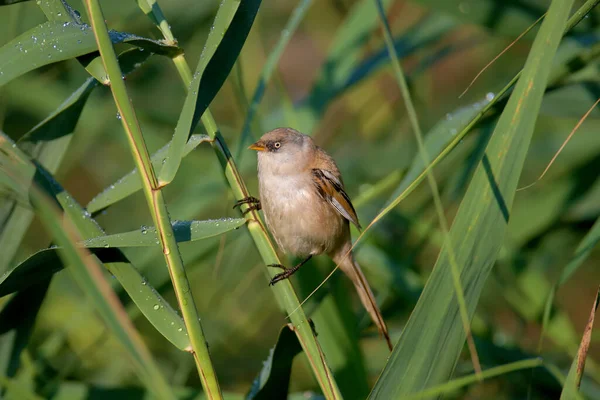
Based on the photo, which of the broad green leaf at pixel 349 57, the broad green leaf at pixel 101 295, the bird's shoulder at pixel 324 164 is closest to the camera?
the broad green leaf at pixel 101 295

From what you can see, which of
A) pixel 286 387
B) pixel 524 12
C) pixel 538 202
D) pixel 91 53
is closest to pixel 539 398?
pixel 538 202

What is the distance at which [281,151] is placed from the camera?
2.58 meters

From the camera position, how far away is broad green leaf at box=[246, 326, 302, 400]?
179cm

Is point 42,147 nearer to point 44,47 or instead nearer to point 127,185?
point 127,185

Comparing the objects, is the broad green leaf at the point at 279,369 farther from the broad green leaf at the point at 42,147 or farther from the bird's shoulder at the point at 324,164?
the bird's shoulder at the point at 324,164

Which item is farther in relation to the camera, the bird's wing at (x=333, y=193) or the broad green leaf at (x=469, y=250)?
the bird's wing at (x=333, y=193)

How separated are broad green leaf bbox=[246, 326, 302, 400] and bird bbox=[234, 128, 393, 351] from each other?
66 cm

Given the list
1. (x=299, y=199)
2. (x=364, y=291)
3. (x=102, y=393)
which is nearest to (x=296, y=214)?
(x=299, y=199)

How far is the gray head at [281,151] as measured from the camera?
2.57 metres

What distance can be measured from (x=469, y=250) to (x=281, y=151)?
1.32 m

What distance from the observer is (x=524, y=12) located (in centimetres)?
272

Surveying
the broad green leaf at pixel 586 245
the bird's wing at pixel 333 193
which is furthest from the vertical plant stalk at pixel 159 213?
the bird's wing at pixel 333 193

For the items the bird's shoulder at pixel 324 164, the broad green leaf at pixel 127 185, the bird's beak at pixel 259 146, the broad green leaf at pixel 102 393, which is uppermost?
the broad green leaf at pixel 127 185

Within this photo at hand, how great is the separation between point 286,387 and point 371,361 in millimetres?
1262
